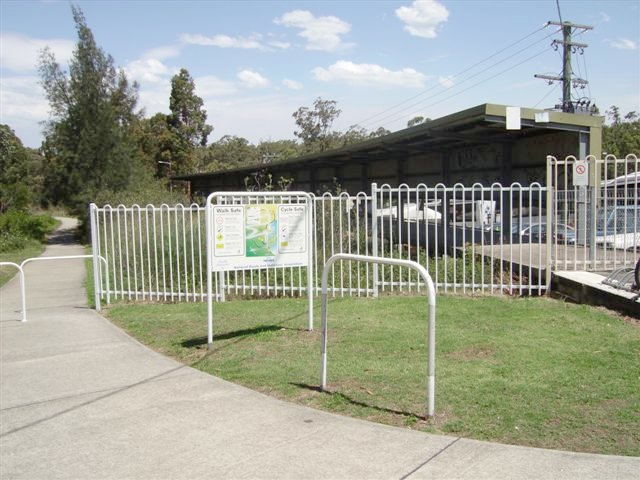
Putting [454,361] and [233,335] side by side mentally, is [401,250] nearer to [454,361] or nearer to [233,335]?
[233,335]

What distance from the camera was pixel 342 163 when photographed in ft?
86.2

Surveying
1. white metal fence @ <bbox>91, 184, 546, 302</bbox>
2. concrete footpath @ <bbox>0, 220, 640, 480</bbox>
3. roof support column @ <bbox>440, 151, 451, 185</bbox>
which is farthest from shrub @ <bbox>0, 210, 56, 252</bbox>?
concrete footpath @ <bbox>0, 220, 640, 480</bbox>

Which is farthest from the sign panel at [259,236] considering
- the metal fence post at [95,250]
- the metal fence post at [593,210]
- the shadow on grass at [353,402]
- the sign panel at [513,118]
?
the sign panel at [513,118]

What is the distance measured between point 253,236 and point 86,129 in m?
27.1

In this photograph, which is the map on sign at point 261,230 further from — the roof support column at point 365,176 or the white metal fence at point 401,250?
the roof support column at point 365,176

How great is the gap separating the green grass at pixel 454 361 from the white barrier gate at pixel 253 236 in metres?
0.87

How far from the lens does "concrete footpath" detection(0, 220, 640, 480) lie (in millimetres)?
3623

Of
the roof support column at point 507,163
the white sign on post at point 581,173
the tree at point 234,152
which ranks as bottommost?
the white sign on post at point 581,173

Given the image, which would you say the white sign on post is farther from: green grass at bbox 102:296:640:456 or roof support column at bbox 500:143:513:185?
roof support column at bbox 500:143:513:185

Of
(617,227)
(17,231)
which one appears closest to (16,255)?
(17,231)

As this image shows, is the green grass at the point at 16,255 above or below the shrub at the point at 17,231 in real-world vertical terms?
below

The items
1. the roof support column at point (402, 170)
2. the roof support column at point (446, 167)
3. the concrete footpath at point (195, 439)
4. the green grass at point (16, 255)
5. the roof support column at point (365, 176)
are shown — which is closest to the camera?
the concrete footpath at point (195, 439)

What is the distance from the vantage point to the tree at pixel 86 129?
3069cm

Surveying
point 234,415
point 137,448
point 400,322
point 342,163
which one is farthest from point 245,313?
point 342,163
